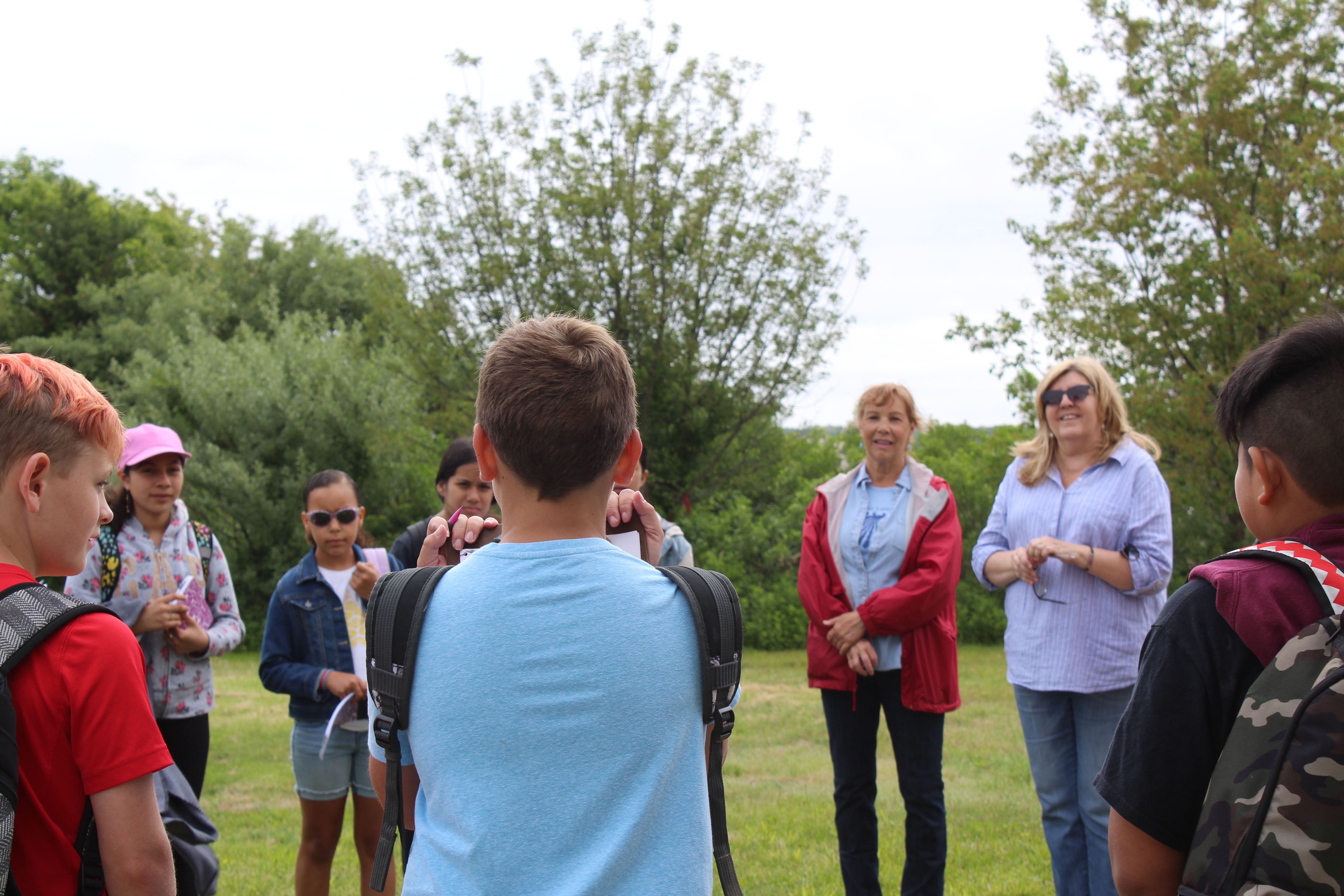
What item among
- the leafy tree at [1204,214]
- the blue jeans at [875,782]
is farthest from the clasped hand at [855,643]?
the leafy tree at [1204,214]

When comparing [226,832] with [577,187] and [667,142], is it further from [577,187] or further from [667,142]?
[667,142]

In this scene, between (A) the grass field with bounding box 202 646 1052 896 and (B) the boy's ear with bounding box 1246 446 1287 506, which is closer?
(B) the boy's ear with bounding box 1246 446 1287 506

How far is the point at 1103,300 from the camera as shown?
511 inches

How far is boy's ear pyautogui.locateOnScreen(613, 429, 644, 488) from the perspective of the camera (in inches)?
68.9

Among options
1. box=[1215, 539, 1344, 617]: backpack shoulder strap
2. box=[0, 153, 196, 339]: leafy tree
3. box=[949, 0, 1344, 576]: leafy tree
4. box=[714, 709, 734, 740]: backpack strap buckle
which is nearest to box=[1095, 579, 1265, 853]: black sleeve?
box=[1215, 539, 1344, 617]: backpack shoulder strap

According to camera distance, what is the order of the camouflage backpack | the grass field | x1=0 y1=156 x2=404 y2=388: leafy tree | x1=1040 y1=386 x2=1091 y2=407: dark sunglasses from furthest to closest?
x1=0 y1=156 x2=404 y2=388: leafy tree → the grass field → x1=1040 y1=386 x2=1091 y2=407: dark sunglasses → the camouflage backpack

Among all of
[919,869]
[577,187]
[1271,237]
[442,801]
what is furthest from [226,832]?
[1271,237]

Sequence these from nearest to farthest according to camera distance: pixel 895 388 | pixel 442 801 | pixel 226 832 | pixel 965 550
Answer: pixel 442 801, pixel 895 388, pixel 226 832, pixel 965 550

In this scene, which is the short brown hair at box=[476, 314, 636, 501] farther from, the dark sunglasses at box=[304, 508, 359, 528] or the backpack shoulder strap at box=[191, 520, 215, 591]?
the backpack shoulder strap at box=[191, 520, 215, 591]

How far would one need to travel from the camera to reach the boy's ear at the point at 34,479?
1856 millimetres

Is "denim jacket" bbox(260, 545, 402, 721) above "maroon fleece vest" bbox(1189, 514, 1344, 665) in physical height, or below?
A: below

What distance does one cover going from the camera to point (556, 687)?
1538mm

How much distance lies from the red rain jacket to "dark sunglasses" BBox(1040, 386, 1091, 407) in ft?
2.09

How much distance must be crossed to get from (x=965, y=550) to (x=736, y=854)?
42.2ft
